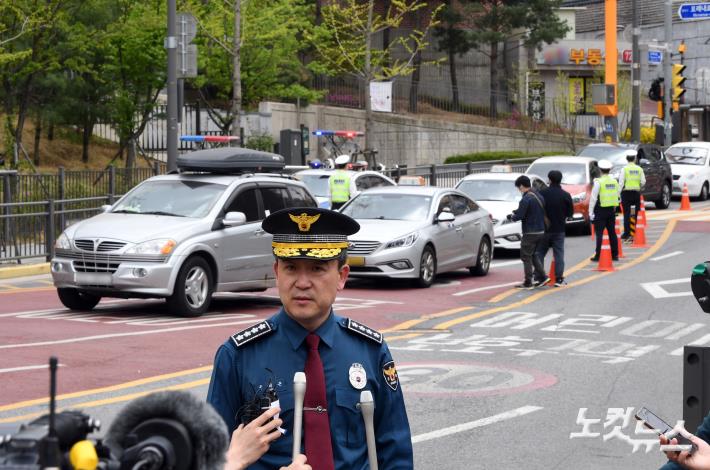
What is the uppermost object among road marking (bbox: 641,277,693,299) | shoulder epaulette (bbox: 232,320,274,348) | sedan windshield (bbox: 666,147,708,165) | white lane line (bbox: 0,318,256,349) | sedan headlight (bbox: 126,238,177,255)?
sedan windshield (bbox: 666,147,708,165)

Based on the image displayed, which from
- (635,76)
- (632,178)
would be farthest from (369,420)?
(635,76)

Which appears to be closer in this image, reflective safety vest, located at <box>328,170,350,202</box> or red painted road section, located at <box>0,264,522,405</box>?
red painted road section, located at <box>0,264,522,405</box>

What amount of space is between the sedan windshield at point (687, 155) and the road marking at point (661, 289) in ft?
68.6

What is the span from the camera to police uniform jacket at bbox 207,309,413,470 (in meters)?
3.97

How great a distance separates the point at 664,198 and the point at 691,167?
3665mm

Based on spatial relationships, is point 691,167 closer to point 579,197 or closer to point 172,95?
point 579,197

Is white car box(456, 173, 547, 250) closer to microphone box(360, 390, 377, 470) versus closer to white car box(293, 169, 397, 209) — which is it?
white car box(293, 169, 397, 209)

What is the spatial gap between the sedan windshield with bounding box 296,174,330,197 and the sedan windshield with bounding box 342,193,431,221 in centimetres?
581

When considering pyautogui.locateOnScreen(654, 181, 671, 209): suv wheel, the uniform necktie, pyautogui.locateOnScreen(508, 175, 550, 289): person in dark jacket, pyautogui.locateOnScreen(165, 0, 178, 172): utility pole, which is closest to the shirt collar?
the uniform necktie

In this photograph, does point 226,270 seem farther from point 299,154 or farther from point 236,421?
point 299,154

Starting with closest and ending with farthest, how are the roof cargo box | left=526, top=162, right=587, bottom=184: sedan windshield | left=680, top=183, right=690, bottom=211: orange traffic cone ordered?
the roof cargo box → left=526, top=162, right=587, bottom=184: sedan windshield → left=680, top=183, right=690, bottom=211: orange traffic cone

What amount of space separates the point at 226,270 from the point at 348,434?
1359 centimetres

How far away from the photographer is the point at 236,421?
405cm

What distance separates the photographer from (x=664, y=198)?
38.6 metres
